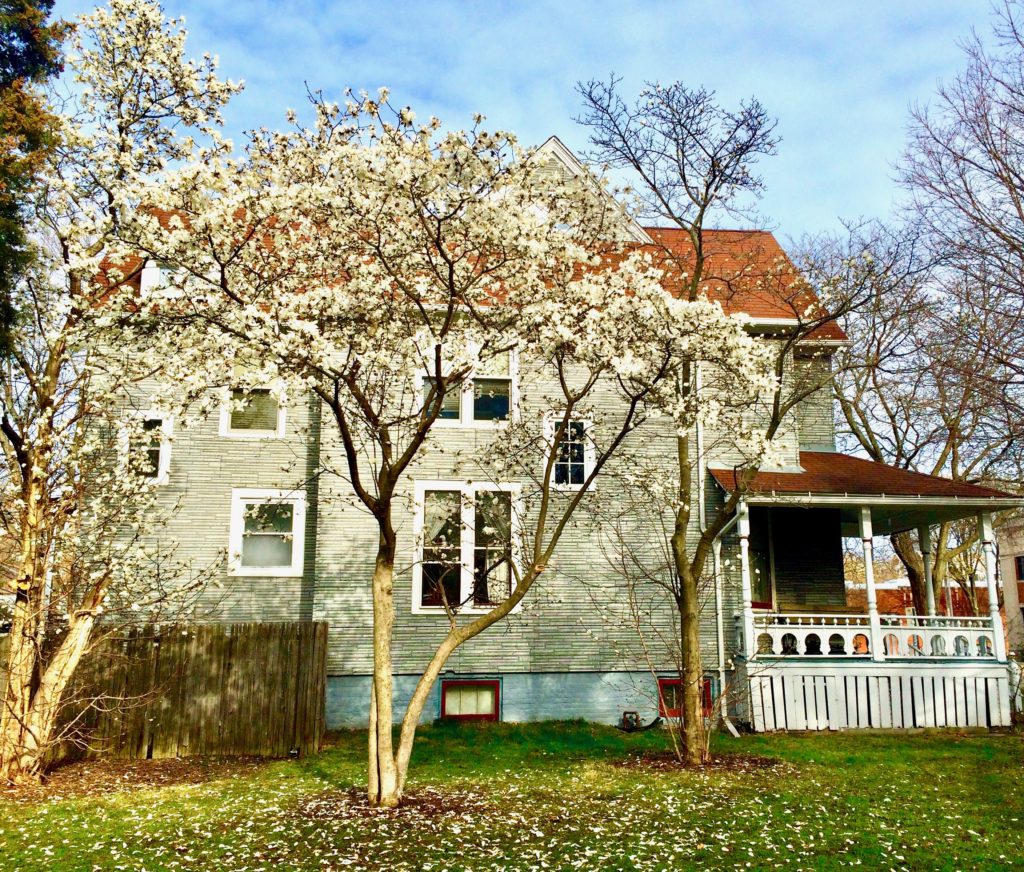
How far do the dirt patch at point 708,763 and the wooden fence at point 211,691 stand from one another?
168 inches

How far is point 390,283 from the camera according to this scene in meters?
7.95

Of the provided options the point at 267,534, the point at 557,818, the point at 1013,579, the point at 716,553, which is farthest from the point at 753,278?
the point at 1013,579

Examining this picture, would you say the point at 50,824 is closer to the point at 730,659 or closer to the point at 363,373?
the point at 363,373

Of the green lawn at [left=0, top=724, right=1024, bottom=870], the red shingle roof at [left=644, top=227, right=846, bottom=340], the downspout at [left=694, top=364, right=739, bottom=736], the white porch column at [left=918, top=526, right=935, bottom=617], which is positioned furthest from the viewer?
the white porch column at [left=918, top=526, right=935, bottom=617]

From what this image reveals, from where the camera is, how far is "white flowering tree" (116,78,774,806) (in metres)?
7.06

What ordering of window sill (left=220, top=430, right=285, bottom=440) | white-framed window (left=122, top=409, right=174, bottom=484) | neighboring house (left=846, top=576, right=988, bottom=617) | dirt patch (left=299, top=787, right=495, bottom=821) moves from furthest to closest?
neighboring house (left=846, top=576, right=988, bottom=617)
window sill (left=220, top=430, right=285, bottom=440)
white-framed window (left=122, top=409, right=174, bottom=484)
dirt patch (left=299, top=787, right=495, bottom=821)

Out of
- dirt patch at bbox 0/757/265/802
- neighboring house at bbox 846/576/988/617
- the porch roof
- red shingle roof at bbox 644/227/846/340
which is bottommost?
dirt patch at bbox 0/757/265/802

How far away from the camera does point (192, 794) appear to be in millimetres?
8922

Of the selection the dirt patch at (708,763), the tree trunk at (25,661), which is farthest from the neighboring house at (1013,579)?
the tree trunk at (25,661)

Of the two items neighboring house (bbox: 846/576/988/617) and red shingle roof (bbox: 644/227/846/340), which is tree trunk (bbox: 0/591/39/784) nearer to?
red shingle roof (bbox: 644/227/846/340)

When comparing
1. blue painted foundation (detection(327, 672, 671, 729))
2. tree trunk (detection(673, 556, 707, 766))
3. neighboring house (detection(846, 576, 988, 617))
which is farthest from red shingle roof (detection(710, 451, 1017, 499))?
neighboring house (detection(846, 576, 988, 617))

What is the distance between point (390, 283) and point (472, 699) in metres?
8.28

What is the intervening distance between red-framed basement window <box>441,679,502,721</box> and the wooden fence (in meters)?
2.80

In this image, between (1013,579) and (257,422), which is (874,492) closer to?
(257,422)
